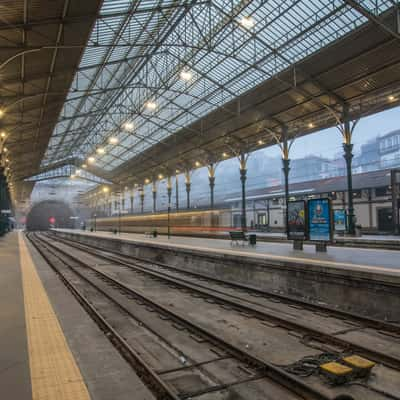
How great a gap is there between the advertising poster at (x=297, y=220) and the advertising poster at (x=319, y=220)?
295mm

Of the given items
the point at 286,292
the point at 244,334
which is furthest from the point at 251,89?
the point at 244,334

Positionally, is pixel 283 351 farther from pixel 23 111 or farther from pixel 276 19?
pixel 23 111

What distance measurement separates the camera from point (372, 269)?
8742 millimetres

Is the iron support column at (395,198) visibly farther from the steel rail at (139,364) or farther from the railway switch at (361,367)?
the steel rail at (139,364)

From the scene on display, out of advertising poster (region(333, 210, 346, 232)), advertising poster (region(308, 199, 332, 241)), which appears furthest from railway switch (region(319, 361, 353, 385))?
advertising poster (region(333, 210, 346, 232))

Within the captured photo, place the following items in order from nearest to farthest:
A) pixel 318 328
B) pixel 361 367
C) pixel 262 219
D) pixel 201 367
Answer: pixel 361 367 → pixel 201 367 → pixel 318 328 → pixel 262 219

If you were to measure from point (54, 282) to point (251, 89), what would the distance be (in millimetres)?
18892

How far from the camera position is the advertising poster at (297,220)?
14.1m

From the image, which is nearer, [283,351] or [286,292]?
[283,351]

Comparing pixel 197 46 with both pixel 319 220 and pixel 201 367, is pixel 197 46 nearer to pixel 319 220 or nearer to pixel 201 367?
pixel 319 220

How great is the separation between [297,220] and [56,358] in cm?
1172

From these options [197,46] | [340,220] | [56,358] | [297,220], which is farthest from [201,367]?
[340,220]

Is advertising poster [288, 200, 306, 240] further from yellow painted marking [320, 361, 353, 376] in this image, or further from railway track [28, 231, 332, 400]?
yellow painted marking [320, 361, 353, 376]

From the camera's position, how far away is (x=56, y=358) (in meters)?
4.48
